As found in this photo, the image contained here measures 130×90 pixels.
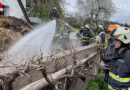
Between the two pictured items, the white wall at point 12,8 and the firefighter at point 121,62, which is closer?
the firefighter at point 121,62

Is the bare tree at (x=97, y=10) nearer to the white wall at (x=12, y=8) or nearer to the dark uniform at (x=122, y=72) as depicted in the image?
the white wall at (x=12, y=8)

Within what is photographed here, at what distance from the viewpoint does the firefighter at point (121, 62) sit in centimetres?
248

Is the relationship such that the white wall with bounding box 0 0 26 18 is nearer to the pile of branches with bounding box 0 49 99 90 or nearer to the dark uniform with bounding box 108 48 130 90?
the pile of branches with bounding box 0 49 99 90

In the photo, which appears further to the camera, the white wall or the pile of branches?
the white wall

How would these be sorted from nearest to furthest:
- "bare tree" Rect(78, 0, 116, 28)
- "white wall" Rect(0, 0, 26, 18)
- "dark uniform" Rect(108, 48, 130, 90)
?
"dark uniform" Rect(108, 48, 130, 90)
"white wall" Rect(0, 0, 26, 18)
"bare tree" Rect(78, 0, 116, 28)

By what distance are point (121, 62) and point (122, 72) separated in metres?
0.17

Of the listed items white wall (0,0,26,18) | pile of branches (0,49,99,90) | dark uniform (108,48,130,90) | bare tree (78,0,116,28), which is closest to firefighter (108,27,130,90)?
dark uniform (108,48,130,90)

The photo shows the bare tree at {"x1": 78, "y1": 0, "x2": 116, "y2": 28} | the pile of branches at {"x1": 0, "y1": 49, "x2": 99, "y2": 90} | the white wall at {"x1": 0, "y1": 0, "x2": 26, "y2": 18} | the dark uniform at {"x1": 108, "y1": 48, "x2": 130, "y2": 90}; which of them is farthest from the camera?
the bare tree at {"x1": 78, "y1": 0, "x2": 116, "y2": 28}

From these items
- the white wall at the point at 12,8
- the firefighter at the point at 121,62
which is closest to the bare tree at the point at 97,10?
the white wall at the point at 12,8

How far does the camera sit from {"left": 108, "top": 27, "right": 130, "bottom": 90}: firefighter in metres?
2.48

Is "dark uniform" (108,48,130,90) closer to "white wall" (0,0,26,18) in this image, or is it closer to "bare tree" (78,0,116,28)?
"white wall" (0,0,26,18)

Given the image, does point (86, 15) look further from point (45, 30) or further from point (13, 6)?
point (45, 30)

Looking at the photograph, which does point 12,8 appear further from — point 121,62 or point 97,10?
point 97,10

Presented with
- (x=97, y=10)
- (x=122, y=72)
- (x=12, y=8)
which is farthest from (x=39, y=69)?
(x=97, y=10)
